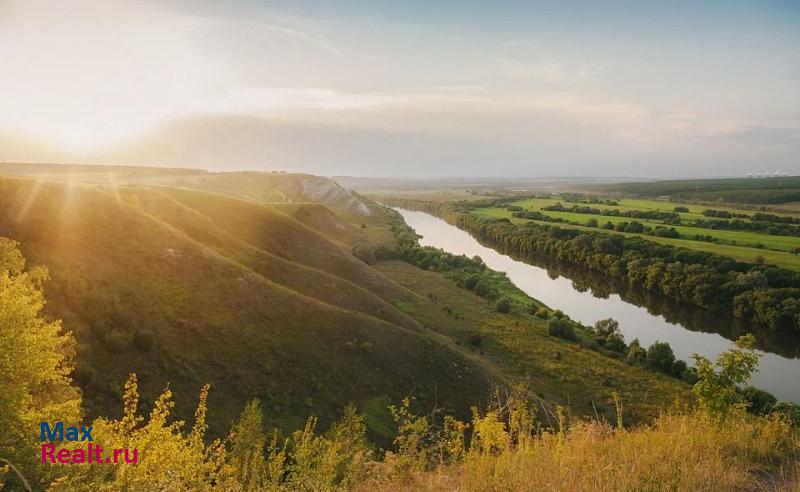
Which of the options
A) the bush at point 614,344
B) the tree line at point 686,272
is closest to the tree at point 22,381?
the bush at point 614,344

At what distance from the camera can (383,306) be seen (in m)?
44.6

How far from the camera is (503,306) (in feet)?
209

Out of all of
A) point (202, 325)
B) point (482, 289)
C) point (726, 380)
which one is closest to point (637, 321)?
point (482, 289)

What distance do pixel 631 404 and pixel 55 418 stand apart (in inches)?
1629

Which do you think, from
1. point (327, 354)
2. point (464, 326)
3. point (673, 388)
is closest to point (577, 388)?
point (673, 388)

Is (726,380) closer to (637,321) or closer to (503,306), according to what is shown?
(503,306)

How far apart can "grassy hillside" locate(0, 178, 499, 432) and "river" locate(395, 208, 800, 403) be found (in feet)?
113

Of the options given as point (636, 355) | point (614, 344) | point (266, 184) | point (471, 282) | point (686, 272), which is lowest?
point (636, 355)

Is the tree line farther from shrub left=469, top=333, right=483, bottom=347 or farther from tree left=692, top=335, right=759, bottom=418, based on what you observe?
tree left=692, top=335, right=759, bottom=418

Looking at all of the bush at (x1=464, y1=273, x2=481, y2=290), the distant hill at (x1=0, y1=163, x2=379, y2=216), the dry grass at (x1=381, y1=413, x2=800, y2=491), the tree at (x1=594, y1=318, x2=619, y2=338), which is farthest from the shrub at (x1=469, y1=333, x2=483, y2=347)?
the distant hill at (x1=0, y1=163, x2=379, y2=216)

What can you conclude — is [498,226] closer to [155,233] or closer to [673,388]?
[673,388]

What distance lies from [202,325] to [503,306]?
4556cm

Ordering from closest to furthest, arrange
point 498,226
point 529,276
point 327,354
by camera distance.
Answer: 1. point 327,354
2. point 529,276
3. point 498,226

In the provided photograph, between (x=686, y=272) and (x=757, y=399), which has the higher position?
(x=686, y=272)
